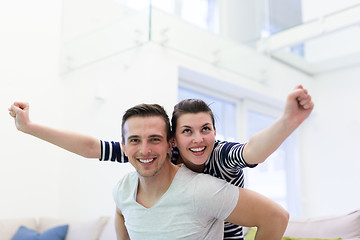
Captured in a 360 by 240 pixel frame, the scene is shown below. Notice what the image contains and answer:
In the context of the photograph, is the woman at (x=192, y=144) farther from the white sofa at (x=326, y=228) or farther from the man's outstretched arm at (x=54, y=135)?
the white sofa at (x=326, y=228)

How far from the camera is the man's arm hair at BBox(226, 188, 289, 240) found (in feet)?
5.13

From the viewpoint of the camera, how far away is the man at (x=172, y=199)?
1548mm

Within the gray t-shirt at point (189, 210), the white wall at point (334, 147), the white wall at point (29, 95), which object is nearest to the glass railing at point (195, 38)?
the white wall at point (29, 95)

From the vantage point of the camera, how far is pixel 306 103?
124 centimetres

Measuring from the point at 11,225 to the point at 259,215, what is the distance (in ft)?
8.64

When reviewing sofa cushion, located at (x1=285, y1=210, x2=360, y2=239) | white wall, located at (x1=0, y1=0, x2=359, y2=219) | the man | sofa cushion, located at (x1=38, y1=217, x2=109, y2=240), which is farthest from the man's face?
white wall, located at (x1=0, y1=0, x2=359, y2=219)

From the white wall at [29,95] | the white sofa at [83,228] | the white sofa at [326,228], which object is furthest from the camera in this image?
the white wall at [29,95]

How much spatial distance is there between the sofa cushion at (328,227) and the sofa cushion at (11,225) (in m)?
2.15

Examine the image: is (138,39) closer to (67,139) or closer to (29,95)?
(29,95)

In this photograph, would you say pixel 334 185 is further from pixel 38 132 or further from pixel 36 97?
pixel 38 132

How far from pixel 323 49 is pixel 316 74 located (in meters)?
0.55

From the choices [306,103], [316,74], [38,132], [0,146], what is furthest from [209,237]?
[316,74]

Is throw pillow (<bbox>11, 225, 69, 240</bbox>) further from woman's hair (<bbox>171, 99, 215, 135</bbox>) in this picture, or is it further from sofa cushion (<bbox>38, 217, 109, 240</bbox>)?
woman's hair (<bbox>171, 99, 215, 135</bbox>)

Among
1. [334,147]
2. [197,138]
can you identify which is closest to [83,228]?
[197,138]
